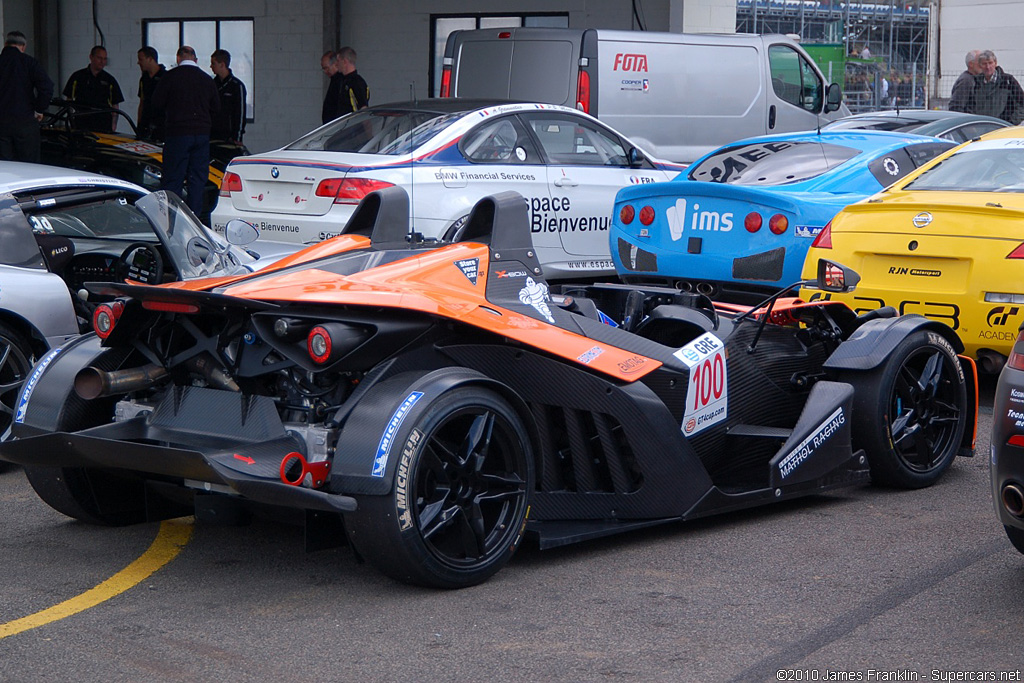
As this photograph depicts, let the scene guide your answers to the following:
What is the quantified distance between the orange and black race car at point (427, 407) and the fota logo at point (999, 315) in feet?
4.68

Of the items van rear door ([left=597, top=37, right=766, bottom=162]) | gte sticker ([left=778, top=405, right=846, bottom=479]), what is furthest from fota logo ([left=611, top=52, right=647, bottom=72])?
gte sticker ([left=778, top=405, right=846, bottom=479])

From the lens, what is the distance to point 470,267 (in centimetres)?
452

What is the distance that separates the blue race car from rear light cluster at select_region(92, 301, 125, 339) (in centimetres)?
468

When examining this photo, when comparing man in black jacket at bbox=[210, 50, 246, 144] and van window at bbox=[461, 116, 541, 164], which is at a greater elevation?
man in black jacket at bbox=[210, 50, 246, 144]

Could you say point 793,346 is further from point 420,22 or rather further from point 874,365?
point 420,22

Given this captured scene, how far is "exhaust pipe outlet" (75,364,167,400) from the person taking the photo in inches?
169

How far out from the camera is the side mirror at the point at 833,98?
15023 mm

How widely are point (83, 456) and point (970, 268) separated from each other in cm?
448

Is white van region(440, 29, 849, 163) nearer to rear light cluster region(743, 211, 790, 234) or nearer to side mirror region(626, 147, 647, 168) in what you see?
side mirror region(626, 147, 647, 168)

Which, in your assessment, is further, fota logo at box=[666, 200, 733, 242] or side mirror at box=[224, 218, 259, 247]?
fota logo at box=[666, 200, 733, 242]

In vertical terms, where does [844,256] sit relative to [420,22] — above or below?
below

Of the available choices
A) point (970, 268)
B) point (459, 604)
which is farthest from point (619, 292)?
point (970, 268)

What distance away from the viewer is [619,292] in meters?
5.42

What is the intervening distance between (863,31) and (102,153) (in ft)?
103
